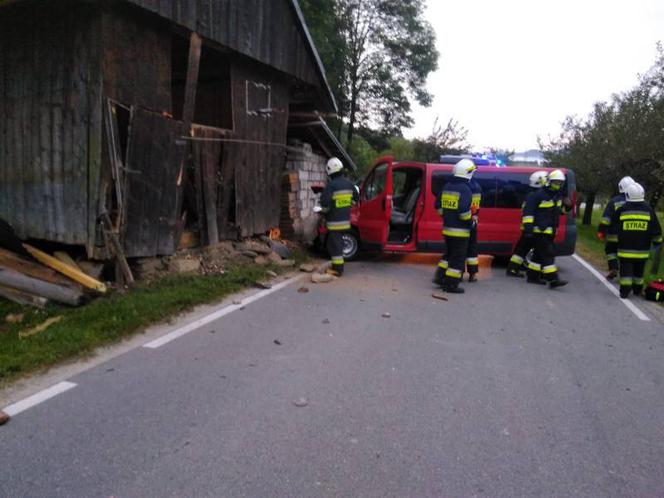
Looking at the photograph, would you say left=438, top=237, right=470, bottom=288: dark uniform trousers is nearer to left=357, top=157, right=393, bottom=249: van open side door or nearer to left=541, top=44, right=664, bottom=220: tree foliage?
left=357, top=157, right=393, bottom=249: van open side door

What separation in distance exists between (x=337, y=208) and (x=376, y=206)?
142 cm

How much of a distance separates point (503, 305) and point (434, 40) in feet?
70.8

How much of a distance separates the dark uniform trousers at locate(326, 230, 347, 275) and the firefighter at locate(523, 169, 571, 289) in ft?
10.4

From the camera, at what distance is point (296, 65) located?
400 inches

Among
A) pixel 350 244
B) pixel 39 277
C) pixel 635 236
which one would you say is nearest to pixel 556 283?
pixel 635 236

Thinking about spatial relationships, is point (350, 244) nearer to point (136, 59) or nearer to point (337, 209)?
point (337, 209)

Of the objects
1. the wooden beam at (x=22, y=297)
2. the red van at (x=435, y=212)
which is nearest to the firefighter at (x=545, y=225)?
the red van at (x=435, y=212)

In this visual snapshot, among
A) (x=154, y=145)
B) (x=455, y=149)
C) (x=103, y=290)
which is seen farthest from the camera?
(x=455, y=149)

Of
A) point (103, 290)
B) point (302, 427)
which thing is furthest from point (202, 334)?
point (302, 427)

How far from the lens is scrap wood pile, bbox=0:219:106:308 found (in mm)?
5738

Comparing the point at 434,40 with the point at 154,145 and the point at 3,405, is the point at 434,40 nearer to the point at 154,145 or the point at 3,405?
the point at 154,145

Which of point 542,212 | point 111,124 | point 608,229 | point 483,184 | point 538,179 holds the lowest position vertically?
point 608,229

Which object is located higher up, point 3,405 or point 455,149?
point 455,149

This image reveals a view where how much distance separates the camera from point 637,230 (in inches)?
303
